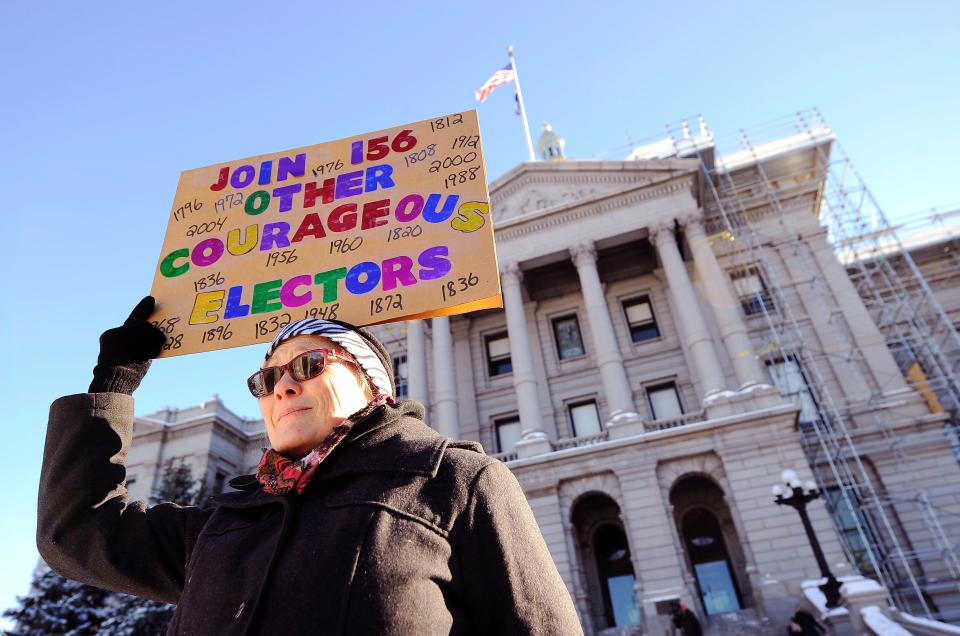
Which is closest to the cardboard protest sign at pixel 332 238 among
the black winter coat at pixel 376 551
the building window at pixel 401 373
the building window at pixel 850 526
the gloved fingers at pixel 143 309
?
the gloved fingers at pixel 143 309

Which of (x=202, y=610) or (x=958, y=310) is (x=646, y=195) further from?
(x=202, y=610)

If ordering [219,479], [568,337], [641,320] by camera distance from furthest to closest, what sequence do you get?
[219,479] < [568,337] < [641,320]

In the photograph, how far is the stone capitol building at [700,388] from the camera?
17438 millimetres

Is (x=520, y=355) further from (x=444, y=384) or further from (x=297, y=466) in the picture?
(x=297, y=466)

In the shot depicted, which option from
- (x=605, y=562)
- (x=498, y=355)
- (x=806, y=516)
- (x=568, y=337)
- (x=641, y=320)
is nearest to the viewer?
(x=806, y=516)

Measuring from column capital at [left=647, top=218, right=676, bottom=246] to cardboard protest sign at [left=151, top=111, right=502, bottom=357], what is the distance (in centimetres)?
2102

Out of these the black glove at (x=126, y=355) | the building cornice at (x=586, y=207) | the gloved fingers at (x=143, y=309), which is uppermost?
the building cornice at (x=586, y=207)

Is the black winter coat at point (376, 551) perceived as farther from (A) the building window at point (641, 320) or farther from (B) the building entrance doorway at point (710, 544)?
(A) the building window at point (641, 320)

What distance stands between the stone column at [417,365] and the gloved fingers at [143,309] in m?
20.2

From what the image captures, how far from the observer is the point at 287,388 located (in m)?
2.23

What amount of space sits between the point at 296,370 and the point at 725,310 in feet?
68.9

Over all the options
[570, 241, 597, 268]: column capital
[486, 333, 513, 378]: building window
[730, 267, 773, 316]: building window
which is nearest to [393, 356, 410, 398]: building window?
[486, 333, 513, 378]: building window

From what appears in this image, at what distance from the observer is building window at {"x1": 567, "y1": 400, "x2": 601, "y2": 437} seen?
23.0 meters

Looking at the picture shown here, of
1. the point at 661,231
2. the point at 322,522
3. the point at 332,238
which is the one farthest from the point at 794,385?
the point at 322,522
